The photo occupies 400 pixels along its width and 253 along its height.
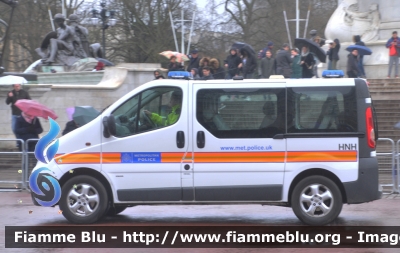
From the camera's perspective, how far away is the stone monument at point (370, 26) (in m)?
26.0

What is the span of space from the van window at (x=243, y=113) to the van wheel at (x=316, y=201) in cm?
84

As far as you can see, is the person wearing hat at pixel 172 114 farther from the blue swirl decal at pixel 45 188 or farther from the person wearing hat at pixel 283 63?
the person wearing hat at pixel 283 63

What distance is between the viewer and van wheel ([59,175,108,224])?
34.3 ft

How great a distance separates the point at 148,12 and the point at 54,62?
77.8 feet

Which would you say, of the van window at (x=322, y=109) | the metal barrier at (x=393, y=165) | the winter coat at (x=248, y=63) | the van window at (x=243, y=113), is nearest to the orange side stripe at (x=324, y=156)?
the van window at (x=322, y=109)

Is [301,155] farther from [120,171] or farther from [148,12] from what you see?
[148,12]

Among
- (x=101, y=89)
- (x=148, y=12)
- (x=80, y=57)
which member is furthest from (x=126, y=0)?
(x=101, y=89)

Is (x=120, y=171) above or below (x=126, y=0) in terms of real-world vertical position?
below

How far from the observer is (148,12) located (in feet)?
162

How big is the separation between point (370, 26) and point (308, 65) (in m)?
8.63

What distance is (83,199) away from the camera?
10.5 meters

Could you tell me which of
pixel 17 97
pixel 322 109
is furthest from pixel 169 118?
pixel 17 97

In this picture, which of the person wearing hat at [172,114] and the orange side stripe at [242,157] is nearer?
the orange side stripe at [242,157]

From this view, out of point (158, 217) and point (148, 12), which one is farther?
point (148, 12)
